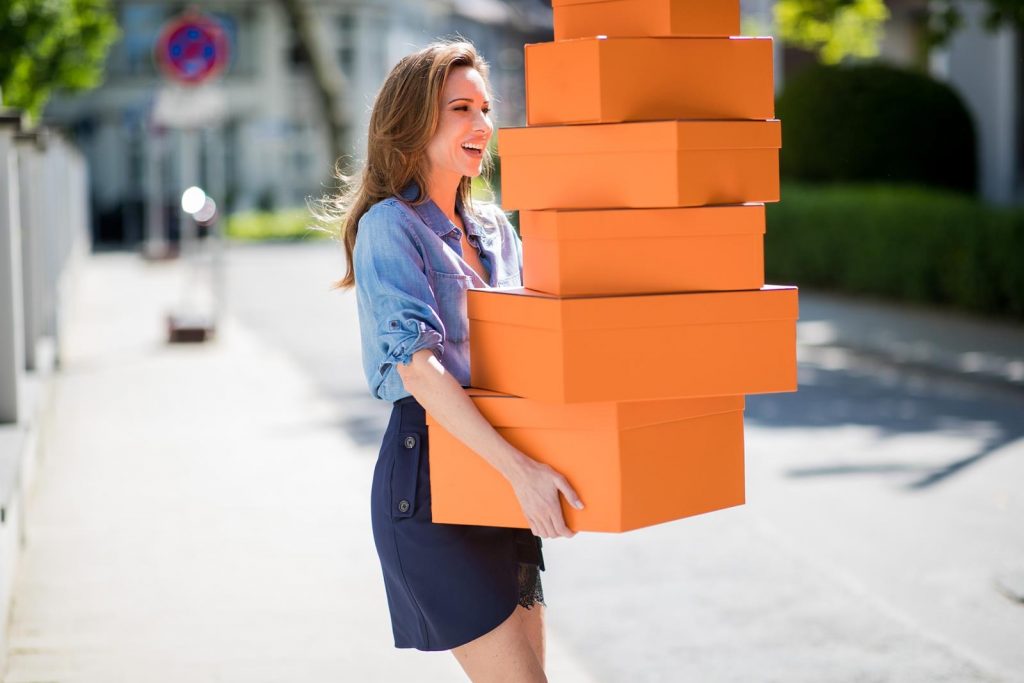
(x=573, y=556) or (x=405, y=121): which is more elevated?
(x=405, y=121)

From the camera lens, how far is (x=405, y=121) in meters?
3.14

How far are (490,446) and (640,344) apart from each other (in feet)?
1.14

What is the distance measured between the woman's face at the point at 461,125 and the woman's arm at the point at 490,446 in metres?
0.45

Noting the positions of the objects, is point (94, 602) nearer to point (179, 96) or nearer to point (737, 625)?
point (737, 625)

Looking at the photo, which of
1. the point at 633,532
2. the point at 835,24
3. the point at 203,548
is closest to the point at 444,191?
the point at 203,548

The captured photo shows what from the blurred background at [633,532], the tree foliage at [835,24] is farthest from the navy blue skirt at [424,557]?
the tree foliage at [835,24]

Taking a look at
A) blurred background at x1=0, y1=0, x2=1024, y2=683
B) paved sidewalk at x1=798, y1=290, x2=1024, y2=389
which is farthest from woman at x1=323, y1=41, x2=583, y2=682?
paved sidewalk at x1=798, y1=290, x2=1024, y2=389

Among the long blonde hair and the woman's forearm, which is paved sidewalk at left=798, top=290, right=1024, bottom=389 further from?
the woman's forearm

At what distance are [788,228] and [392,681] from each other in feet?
57.3

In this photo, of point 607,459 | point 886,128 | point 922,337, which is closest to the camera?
point 607,459

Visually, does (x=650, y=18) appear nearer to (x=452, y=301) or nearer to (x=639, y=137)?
(x=639, y=137)

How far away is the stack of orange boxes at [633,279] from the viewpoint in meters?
2.93

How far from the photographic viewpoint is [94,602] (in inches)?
235

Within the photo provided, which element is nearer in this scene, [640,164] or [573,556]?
[640,164]
